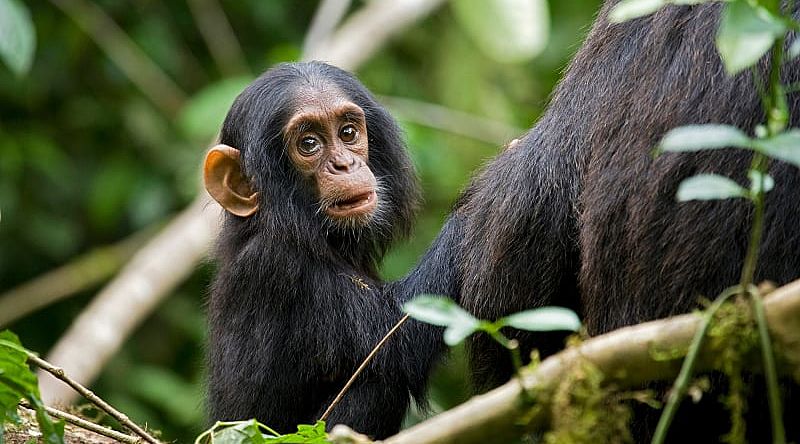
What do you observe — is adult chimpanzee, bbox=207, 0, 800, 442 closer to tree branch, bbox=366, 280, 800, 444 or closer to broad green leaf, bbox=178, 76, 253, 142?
tree branch, bbox=366, 280, 800, 444

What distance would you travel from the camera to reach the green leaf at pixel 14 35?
4.20 metres

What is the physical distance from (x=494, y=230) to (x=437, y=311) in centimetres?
115

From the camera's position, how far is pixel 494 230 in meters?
3.14

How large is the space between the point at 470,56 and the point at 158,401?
2.82m

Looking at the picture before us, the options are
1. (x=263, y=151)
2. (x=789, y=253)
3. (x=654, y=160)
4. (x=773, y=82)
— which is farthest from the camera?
(x=263, y=151)

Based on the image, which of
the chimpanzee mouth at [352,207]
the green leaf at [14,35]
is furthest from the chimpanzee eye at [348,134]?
the green leaf at [14,35]

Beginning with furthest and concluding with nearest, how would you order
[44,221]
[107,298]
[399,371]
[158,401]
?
[44,221] → [158,401] → [107,298] → [399,371]

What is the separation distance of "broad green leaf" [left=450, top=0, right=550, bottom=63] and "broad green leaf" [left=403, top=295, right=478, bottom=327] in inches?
104

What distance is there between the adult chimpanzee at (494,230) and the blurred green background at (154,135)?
3.01 m

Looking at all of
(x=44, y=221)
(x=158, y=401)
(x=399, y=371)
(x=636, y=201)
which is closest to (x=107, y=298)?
(x=158, y=401)

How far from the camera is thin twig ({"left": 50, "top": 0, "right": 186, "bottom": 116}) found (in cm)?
729

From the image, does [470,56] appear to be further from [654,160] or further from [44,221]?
[654,160]

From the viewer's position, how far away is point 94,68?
322 inches

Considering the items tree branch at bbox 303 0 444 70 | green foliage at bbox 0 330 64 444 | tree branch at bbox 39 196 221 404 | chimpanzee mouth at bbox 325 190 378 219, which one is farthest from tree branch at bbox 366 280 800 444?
tree branch at bbox 303 0 444 70
